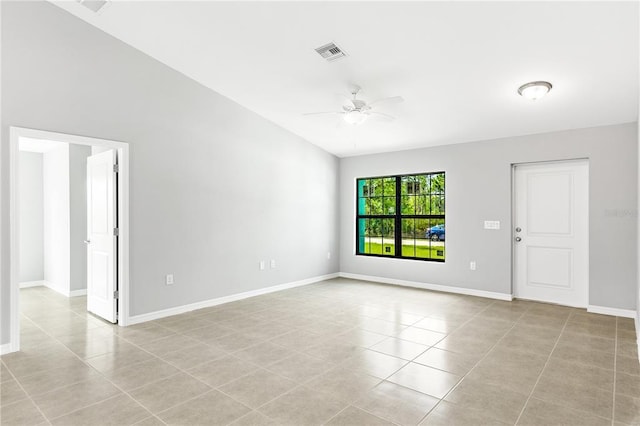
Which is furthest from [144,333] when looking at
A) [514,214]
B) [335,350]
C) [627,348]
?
[514,214]

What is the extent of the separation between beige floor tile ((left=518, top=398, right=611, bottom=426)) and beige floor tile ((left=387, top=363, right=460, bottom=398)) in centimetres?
51

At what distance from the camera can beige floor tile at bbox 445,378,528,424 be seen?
232 centimetres

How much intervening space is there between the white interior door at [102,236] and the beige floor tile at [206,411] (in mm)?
2325

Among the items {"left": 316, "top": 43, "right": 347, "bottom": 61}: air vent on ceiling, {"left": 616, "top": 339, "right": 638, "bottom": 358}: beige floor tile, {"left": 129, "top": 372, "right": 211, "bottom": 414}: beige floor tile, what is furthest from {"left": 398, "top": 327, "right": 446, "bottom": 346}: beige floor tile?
{"left": 316, "top": 43, "right": 347, "bottom": 61}: air vent on ceiling

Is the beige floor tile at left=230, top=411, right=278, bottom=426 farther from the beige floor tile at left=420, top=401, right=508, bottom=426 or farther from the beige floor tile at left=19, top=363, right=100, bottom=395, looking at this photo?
the beige floor tile at left=19, top=363, right=100, bottom=395

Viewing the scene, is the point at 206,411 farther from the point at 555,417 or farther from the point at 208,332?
the point at 555,417

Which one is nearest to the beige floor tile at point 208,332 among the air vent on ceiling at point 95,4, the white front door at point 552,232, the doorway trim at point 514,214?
the air vent on ceiling at point 95,4

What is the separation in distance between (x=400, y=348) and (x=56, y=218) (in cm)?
595

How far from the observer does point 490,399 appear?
8.16ft

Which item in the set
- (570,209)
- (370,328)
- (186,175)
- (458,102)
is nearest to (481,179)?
(570,209)

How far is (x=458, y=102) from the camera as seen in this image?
4.54m

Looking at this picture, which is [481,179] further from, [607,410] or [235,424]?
[235,424]

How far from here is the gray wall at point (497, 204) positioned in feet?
15.0

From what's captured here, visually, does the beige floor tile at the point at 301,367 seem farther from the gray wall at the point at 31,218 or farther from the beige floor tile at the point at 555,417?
the gray wall at the point at 31,218
